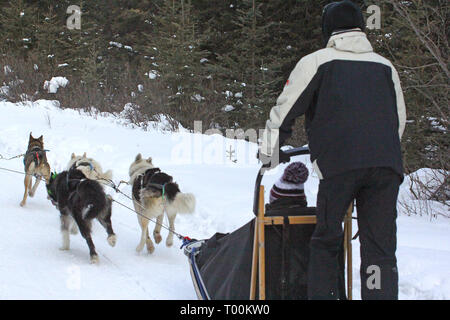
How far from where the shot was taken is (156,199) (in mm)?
4141

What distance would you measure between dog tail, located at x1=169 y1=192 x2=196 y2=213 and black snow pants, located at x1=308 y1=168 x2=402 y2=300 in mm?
1833

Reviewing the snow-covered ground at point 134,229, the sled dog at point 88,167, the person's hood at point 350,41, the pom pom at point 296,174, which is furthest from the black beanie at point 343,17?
the sled dog at point 88,167

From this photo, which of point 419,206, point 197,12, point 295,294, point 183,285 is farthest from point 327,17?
point 197,12

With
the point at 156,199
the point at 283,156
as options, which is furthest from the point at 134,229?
the point at 283,156

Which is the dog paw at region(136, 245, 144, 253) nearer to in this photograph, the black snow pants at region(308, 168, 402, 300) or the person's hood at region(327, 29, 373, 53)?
the black snow pants at region(308, 168, 402, 300)

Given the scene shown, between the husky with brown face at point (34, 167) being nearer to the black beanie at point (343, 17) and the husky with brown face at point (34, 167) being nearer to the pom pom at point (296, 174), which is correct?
the pom pom at point (296, 174)

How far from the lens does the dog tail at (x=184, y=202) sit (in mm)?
3912

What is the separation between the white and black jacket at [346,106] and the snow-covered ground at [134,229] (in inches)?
55.4

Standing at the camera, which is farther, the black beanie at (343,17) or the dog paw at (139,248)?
the dog paw at (139,248)

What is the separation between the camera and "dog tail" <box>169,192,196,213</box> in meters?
3.91

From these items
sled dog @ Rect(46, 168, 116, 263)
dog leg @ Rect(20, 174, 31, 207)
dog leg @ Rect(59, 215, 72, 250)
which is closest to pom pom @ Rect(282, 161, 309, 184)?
sled dog @ Rect(46, 168, 116, 263)

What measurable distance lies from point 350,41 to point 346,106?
0.37 m

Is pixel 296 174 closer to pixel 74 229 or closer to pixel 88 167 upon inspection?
pixel 74 229

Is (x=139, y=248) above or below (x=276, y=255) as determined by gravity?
below
